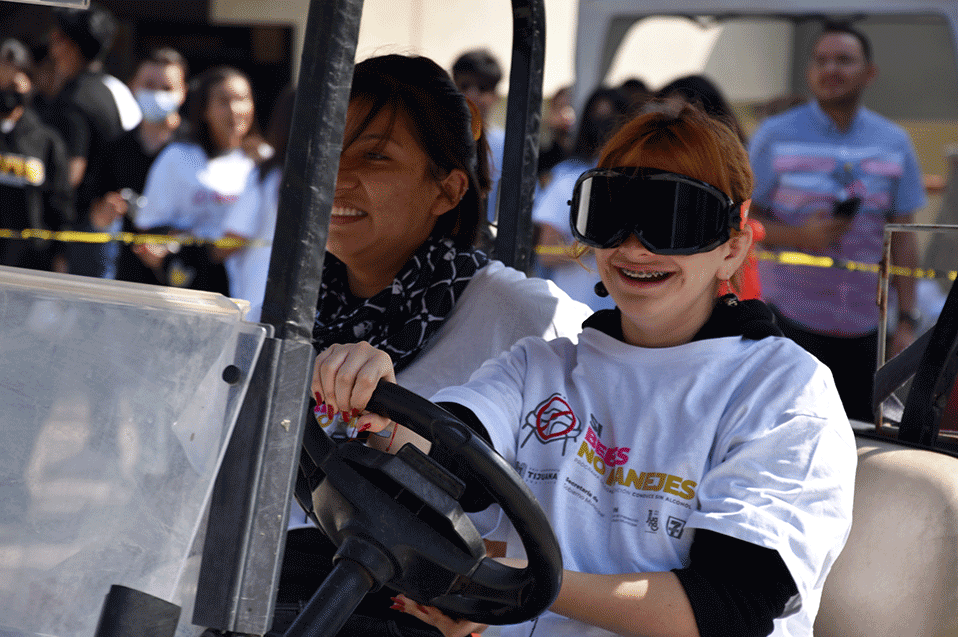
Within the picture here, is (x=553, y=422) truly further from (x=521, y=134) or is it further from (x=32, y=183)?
(x=32, y=183)

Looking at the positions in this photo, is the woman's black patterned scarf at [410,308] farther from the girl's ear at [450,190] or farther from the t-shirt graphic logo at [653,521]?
the t-shirt graphic logo at [653,521]

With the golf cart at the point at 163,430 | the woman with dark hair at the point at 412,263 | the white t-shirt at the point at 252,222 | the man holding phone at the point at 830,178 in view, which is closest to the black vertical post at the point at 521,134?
the woman with dark hair at the point at 412,263

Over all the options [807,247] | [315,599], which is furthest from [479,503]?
[807,247]

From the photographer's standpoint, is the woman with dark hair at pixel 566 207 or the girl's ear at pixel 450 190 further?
the woman with dark hair at pixel 566 207

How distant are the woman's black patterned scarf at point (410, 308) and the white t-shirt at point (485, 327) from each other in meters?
0.02

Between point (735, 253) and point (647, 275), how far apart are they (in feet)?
0.48

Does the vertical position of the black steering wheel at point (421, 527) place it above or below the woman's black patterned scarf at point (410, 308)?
below

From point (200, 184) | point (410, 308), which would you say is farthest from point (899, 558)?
point (200, 184)

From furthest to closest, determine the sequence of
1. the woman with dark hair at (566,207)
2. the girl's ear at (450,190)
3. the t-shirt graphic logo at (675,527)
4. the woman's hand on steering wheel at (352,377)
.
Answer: the woman with dark hair at (566,207), the girl's ear at (450,190), the t-shirt graphic logo at (675,527), the woman's hand on steering wheel at (352,377)

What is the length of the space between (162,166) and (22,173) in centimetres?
89

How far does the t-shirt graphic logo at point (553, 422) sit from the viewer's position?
5.34 ft

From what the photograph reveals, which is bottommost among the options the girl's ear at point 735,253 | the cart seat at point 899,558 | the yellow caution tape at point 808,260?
the cart seat at point 899,558

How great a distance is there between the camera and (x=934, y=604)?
1.62m

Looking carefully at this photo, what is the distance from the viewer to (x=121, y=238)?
16.4ft
